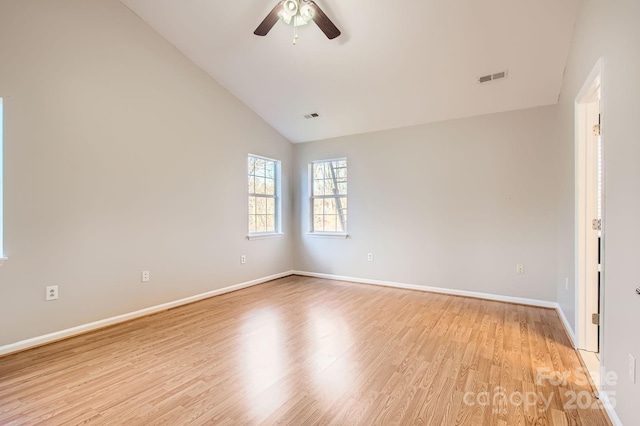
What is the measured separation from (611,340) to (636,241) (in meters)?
0.68

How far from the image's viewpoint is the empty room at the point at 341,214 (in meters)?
1.84

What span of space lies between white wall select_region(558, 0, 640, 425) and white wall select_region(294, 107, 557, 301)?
2.06 meters

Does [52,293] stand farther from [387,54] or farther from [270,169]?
[387,54]

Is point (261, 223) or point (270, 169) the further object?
point (270, 169)

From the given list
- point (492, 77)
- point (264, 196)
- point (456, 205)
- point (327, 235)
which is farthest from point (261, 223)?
point (492, 77)

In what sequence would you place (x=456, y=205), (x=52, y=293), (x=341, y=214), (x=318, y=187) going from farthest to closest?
(x=318, y=187) → (x=341, y=214) → (x=456, y=205) → (x=52, y=293)

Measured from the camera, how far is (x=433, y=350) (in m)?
2.58

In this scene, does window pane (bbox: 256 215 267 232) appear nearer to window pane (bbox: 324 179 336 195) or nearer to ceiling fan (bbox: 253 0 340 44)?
window pane (bbox: 324 179 336 195)

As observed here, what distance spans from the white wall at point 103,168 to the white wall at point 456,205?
7.11 feet

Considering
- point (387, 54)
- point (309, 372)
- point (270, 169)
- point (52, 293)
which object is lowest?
point (309, 372)

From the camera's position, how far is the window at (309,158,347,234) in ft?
17.5

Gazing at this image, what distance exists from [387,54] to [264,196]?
293cm

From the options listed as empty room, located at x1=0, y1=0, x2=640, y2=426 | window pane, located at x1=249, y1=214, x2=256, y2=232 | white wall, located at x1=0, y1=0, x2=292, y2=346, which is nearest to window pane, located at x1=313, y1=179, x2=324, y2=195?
empty room, located at x1=0, y1=0, x2=640, y2=426

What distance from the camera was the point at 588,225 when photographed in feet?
8.16
